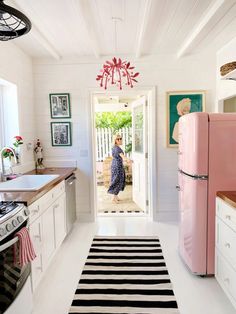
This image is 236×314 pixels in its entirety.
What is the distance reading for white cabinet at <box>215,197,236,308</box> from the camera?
1.75 m

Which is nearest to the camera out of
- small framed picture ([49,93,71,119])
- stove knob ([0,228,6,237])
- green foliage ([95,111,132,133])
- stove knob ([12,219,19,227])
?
stove knob ([0,228,6,237])

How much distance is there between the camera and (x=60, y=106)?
367 cm

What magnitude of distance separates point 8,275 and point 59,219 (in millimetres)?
1250

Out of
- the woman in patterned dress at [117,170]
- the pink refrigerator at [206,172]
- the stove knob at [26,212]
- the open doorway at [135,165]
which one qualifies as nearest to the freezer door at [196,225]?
the pink refrigerator at [206,172]

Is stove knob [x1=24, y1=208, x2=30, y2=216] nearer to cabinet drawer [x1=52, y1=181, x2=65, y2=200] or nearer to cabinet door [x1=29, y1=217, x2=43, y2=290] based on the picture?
cabinet door [x1=29, y1=217, x2=43, y2=290]

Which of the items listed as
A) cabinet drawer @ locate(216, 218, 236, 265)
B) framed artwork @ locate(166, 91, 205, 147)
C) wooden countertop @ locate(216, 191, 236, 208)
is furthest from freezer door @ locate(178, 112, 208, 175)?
framed artwork @ locate(166, 91, 205, 147)

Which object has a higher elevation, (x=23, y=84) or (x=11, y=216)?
(x=23, y=84)

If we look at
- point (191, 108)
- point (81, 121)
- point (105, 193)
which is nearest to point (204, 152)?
point (191, 108)

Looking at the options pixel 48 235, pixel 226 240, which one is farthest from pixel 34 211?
pixel 226 240

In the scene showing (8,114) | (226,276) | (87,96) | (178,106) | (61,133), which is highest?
(87,96)

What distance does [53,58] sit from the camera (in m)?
3.57

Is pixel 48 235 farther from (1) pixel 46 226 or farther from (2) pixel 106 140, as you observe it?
(2) pixel 106 140

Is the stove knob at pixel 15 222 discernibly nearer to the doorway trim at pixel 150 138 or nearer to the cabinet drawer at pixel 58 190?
the cabinet drawer at pixel 58 190

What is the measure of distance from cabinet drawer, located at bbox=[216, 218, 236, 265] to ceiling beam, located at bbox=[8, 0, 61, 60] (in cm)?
264
